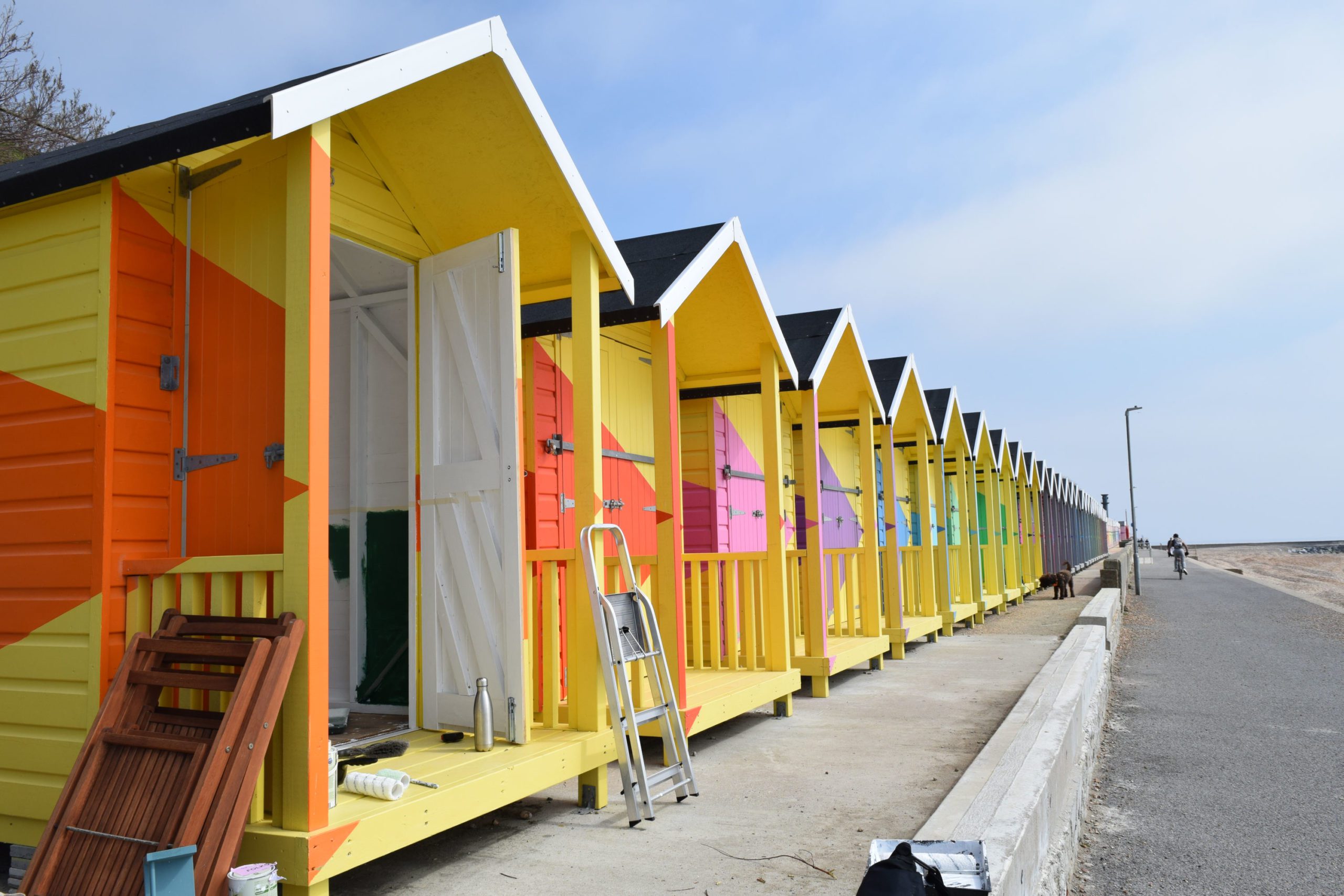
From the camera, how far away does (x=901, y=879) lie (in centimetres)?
253

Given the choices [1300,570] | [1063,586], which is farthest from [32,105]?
[1300,570]

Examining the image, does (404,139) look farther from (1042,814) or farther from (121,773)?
(1042,814)

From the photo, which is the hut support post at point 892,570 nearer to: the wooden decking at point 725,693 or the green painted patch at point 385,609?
the wooden decking at point 725,693

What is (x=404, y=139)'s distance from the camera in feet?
15.5

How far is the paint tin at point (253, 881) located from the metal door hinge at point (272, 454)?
1.52 m

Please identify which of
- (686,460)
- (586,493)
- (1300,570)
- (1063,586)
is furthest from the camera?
(1300,570)

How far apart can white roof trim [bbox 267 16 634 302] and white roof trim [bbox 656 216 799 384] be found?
703 mm

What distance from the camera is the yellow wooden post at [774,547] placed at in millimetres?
7438

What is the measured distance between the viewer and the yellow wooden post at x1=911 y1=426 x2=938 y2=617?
41.8 ft

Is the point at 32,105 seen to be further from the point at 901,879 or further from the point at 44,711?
the point at 901,879

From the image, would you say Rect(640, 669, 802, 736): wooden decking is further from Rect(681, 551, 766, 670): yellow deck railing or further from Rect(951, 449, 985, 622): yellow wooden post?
Rect(951, 449, 985, 622): yellow wooden post

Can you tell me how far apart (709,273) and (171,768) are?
5.10 metres

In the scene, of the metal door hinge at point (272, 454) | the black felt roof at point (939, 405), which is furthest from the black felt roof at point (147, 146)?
the black felt roof at point (939, 405)

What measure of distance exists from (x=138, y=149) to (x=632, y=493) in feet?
15.6
